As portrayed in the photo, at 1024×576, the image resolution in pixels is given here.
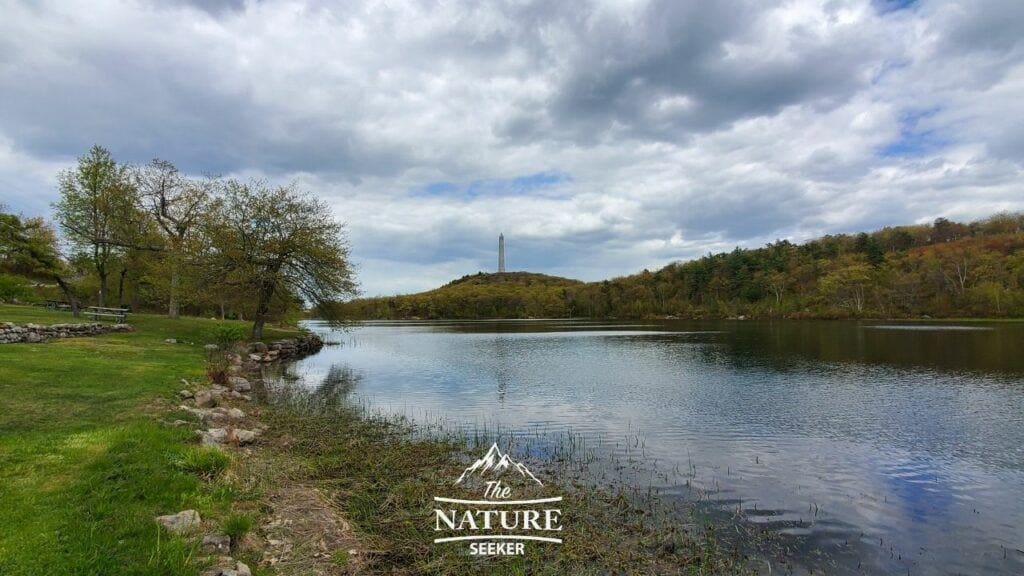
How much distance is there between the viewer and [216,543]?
7336mm

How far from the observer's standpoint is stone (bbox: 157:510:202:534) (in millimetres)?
7371

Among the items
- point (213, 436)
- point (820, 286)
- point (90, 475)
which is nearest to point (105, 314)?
point (213, 436)

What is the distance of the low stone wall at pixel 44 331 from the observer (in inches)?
945

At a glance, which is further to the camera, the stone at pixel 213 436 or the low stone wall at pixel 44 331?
the low stone wall at pixel 44 331

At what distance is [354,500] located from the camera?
10.6m

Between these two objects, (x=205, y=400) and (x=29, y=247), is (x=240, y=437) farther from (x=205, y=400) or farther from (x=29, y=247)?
(x=29, y=247)

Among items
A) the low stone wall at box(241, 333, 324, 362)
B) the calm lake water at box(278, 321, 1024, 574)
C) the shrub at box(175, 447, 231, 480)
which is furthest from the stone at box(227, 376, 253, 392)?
the shrub at box(175, 447, 231, 480)

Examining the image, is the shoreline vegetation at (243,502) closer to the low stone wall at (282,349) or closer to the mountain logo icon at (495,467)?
the mountain logo icon at (495,467)

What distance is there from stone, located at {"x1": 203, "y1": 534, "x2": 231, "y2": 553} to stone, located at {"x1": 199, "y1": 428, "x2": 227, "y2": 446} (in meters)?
5.10

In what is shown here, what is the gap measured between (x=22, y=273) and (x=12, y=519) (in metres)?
70.4

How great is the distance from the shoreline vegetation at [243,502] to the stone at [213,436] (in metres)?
0.36

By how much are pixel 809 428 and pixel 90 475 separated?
20729mm

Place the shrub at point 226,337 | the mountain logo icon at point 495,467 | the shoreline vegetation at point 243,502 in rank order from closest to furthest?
the shoreline vegetation at point 243,502, the mountain logo icon at point 495,467, the shrub at point 226,337

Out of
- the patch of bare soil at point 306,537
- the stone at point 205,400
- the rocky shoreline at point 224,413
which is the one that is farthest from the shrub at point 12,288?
the patch of bare soil at point 306,537
